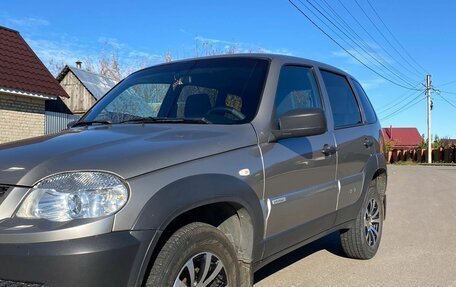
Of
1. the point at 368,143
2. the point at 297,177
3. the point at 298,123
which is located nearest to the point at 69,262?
the point at 298,123

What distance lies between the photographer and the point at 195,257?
283 cm

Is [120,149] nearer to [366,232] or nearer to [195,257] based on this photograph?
[195,257]

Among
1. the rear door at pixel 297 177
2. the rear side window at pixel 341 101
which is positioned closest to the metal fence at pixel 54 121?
the rear side window at pixel 341 101

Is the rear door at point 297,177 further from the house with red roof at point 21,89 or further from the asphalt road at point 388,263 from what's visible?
the house with red roof at point 21,89

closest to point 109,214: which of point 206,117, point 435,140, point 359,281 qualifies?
point 206,117

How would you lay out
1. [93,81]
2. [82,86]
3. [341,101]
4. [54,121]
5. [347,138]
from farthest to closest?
[93,81] → [82,86] → [54,121] → [341,101] → [347,138]

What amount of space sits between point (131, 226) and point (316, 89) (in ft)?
8.71

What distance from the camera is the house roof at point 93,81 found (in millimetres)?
25000

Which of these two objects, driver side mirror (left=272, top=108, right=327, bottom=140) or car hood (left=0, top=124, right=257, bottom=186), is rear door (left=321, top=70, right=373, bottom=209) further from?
car hood (left=0, top=124, right=257, bottom=186)

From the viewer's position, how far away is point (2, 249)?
2.31m

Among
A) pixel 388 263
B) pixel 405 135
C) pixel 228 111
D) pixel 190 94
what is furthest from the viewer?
pixel 405 135

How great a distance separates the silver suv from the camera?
2.36m

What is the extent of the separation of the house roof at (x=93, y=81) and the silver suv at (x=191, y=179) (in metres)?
21.2

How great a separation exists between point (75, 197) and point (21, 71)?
15.4 m
